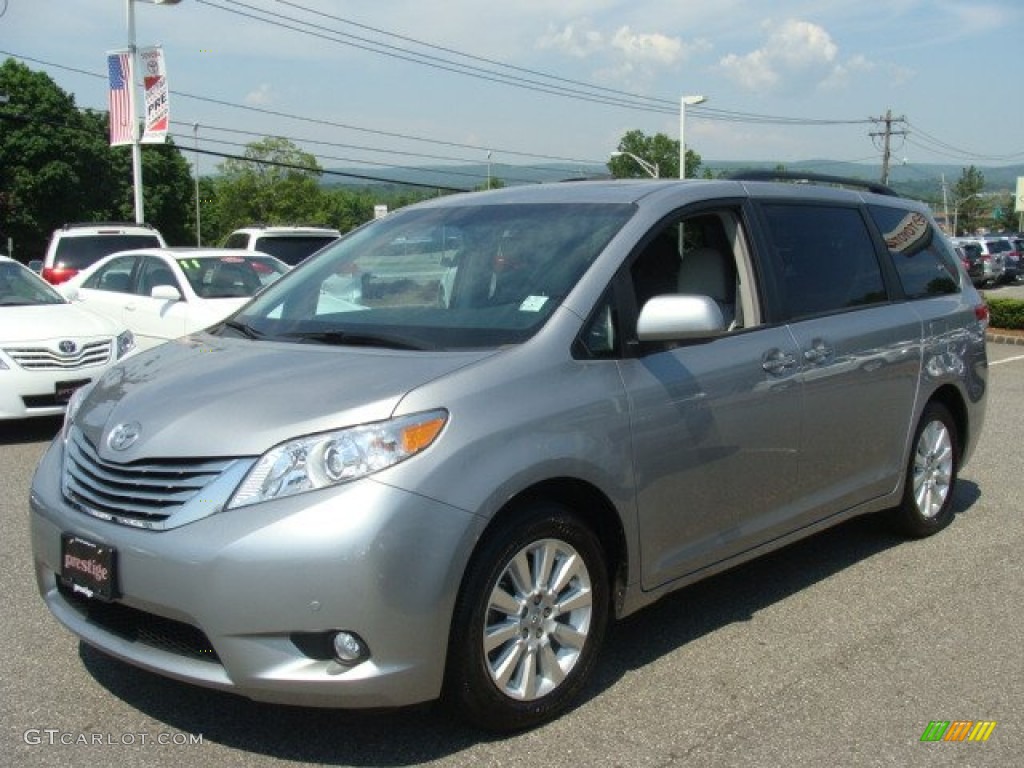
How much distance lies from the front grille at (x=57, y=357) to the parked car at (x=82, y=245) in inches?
299

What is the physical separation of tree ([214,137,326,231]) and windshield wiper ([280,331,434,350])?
236ft

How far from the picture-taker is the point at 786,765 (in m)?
3.23

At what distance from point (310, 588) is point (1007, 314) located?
1929 cm

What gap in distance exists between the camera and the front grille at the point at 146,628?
3.16 metres

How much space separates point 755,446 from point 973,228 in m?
135

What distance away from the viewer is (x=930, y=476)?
18.5 ft

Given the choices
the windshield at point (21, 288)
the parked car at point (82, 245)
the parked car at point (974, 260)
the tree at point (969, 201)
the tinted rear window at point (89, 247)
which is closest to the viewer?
the windshield at point (21, 288)

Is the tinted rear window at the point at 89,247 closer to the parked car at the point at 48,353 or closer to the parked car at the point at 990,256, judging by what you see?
the parked car at the point at 48,353

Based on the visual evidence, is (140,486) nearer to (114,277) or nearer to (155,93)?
(114,277)

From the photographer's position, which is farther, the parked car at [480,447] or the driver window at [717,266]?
the driver window at [717,266]

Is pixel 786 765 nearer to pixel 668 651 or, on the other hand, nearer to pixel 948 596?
pixel 668 651

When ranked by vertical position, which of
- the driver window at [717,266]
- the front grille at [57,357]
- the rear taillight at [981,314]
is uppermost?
the driver window at [717,266]

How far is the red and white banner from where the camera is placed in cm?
2320

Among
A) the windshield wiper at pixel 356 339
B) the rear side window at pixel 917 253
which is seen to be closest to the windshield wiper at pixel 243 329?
the windshield wiper at pixel 356 339
